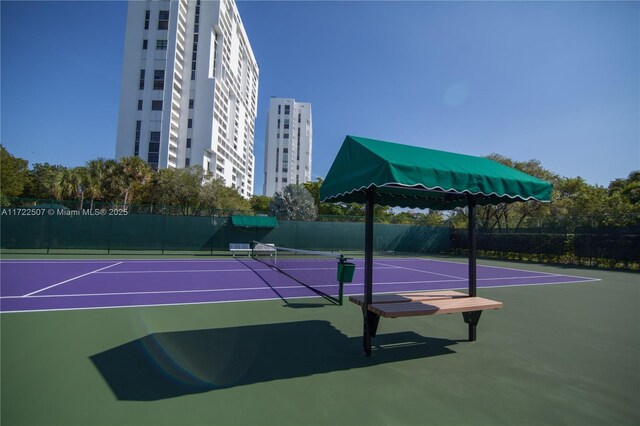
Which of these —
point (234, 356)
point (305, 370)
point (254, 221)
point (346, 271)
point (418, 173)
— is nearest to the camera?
point (305, 370)

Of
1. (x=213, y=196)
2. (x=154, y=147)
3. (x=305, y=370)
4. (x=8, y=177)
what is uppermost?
(x=154, y=147)

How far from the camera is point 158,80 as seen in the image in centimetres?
6444

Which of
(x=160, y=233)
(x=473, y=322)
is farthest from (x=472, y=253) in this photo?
(x=160, y=233)

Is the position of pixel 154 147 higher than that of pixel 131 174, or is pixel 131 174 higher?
pixel 154 147

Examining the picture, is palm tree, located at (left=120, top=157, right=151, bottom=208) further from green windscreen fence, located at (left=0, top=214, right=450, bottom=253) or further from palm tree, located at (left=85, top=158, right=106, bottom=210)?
green windscreen fence, located at (left=0, top=214, right=450, bottom=253)

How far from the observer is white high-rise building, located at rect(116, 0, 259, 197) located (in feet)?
207

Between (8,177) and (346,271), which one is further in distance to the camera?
(8,177)

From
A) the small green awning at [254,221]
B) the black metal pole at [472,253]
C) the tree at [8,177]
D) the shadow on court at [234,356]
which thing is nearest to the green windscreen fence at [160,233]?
the small green awning at [254,221]

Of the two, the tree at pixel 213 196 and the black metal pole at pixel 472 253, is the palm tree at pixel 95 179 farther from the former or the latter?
the black metal pole at pixel 472 253

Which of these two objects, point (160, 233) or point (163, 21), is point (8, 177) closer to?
point (160, 233)

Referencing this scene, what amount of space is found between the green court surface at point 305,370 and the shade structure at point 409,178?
2.69 feet

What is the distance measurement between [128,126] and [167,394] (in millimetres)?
71046

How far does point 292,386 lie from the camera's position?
3.69 meters

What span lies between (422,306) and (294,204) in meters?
32.8
